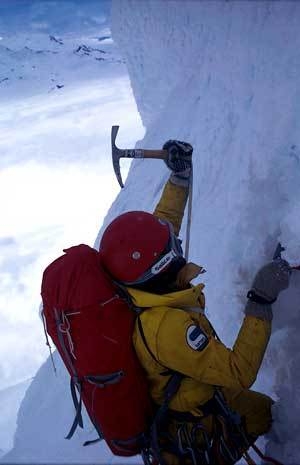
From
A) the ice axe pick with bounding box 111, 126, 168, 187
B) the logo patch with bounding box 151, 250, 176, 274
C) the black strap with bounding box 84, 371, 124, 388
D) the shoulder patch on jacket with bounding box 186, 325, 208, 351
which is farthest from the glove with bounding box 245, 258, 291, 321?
the ice axe pick with bounding box 111, 126, 168, 187

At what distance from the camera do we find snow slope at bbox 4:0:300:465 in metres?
2.17

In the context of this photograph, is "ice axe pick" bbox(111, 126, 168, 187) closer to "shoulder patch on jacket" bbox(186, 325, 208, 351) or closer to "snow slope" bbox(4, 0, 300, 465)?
"snow slope" bbox(4, 0, 300, 465)

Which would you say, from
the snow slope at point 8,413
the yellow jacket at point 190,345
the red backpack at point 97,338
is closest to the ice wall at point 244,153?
the yellow jacket at point 190,345

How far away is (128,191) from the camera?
→ 6.25 metres

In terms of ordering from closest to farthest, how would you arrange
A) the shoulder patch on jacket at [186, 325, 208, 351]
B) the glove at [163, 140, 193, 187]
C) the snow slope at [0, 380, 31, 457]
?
the shoulder patch on jacket at [186, 325, 208, 351] → the glove at [163, 140, 193, 187] → the snow slope at [0, 380, 31, 457]

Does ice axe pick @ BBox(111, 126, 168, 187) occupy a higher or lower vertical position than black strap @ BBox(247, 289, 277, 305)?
higher

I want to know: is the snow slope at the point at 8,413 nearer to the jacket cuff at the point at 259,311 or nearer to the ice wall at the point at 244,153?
the ice wall at the point at 244,153

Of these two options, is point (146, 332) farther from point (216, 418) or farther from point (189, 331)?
point (216, 418)

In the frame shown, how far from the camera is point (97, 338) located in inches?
61.2

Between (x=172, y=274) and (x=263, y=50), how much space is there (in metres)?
2.17

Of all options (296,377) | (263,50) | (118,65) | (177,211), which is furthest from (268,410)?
(118,65)

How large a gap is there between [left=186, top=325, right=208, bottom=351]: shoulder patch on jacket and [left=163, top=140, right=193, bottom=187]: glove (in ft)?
2.82

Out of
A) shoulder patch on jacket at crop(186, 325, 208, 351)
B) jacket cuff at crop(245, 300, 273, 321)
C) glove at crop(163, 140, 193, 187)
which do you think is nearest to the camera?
shoulder patch on jacket at crop(186, 325, 208, 351)

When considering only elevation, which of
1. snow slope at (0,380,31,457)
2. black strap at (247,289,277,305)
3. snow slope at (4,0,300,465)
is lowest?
snow slope at (0,380,31,457)
